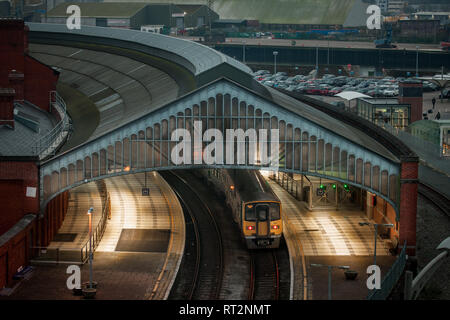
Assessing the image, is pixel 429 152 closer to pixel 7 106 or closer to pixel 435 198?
pixel 435 198

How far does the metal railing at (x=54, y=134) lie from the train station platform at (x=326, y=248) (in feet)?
55.2

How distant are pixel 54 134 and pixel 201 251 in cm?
Result: 1385

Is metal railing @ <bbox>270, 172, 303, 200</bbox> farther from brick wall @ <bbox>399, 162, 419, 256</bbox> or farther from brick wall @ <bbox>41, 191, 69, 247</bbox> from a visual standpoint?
brick wall @ <bbox>41, 191, 69, 247</bbox>

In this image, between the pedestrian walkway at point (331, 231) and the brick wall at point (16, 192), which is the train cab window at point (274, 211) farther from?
the brick wall at point (16, 192)

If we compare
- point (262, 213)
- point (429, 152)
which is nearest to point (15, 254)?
point (262, 213)

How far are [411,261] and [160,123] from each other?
16.9 metres

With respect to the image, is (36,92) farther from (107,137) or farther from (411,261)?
(411,261)

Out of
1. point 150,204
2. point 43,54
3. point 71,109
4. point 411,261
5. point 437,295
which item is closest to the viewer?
point 437,295

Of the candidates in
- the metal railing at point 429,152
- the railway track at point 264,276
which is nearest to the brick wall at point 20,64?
the railway track at point 264,276

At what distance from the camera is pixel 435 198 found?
220ft

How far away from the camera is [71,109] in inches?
2840

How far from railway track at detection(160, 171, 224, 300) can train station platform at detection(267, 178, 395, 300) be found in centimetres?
445

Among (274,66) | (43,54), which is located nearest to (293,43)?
(274,66)

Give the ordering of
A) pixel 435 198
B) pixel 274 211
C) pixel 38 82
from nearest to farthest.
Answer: pixel 274 211
pixel 38 82
pixel 435 198
